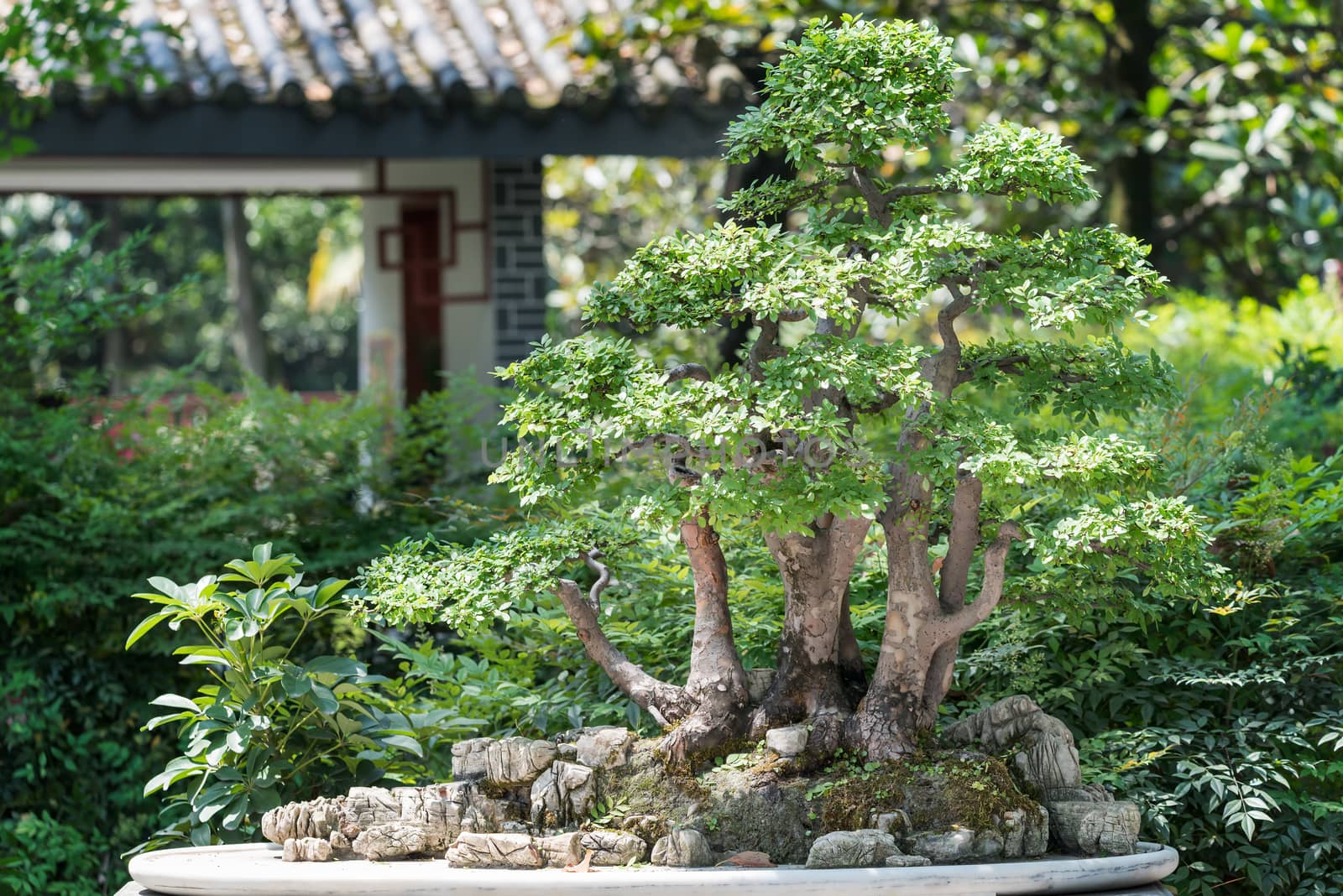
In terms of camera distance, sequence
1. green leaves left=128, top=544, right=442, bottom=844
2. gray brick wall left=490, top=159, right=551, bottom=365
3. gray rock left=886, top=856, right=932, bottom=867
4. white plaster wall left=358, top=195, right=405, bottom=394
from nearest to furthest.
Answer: gray rock left=886, top=856, right=932, bottom=867, green leaves left=128, top=544, right=442, bottom=844, gray brick wall left=490, top=159, right=551, bottom=365, white plaster wall left=358, top=195, right=405, bottom=394

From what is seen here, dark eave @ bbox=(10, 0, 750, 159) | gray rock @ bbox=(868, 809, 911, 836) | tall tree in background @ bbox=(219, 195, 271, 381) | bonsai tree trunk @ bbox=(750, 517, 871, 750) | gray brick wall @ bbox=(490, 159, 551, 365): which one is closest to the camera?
gray rock @ bbox=(868, 809, 911, 836)

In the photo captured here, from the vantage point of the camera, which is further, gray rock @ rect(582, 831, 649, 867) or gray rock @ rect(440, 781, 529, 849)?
gray rock @ rect(440, 781, 529, 849)

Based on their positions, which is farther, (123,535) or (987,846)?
(123,535)

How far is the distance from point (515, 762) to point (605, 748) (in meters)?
0.19

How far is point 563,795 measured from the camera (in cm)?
304

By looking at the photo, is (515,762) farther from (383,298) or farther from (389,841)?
(383,298)

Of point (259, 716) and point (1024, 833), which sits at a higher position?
point (259, 716)

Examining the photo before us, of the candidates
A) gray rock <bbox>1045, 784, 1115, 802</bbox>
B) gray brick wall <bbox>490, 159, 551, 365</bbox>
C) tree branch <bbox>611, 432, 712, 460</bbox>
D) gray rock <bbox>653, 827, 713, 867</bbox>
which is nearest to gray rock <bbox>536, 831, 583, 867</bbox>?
gray rock <bbox>653, 827, 713, 867</bbox>

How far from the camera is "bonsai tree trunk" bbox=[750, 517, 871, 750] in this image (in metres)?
3.07

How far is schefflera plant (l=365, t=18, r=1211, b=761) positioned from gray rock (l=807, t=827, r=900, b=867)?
0.26 m

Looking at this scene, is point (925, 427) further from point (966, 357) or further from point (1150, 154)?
point (1150, 154)

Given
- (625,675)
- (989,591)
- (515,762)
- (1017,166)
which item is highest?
(1017,166)

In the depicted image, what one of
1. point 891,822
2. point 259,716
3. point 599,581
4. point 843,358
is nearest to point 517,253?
point 599,581

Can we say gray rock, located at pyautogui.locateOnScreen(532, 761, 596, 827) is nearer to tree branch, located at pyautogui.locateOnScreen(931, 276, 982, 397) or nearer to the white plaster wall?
tree branch, located at pyautogui.locateOnScreen(931, 276, 982, 397)
